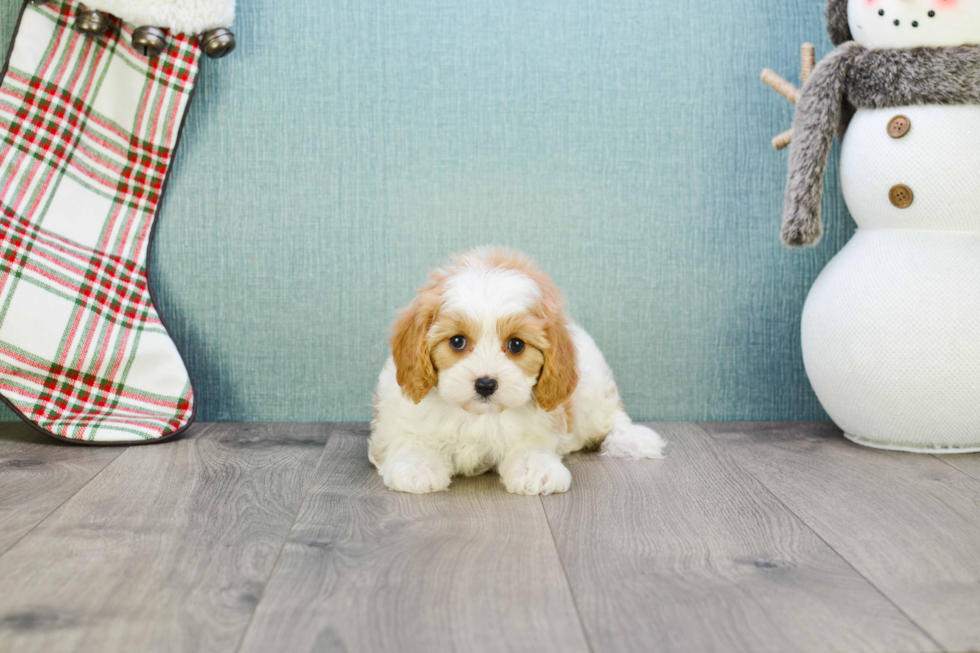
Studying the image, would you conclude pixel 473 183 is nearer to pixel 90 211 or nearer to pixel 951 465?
pixel 90 211

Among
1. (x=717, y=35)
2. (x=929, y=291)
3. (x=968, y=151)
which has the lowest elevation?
(x=929, y=291)

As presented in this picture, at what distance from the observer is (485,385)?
1580 millimetres

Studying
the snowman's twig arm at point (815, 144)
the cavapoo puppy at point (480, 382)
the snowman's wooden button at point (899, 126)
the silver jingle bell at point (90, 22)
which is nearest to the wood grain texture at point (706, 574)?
the cavapoo puppy at point (480, 382)

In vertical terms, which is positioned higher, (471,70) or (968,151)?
(471,70)

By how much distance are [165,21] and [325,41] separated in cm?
39

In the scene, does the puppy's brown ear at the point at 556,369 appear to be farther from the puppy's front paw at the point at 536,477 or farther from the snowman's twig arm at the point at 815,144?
the snowman's twig arm at the point at 815,144

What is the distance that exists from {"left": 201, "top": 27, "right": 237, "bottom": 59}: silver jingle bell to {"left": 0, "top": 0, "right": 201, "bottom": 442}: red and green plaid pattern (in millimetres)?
64

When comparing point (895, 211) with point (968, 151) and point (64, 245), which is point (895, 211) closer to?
point (968, 151)

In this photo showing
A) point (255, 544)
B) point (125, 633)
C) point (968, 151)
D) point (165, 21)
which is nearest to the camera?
point (125, 633)

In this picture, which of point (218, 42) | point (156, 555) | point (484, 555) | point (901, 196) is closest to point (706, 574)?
point (484, 555)

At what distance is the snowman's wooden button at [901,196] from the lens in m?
1.90

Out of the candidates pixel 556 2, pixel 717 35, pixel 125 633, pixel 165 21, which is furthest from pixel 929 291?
pixel 165 21

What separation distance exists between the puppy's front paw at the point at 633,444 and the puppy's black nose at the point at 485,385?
53 centimetres

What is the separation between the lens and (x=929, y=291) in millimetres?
1865
